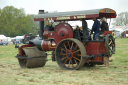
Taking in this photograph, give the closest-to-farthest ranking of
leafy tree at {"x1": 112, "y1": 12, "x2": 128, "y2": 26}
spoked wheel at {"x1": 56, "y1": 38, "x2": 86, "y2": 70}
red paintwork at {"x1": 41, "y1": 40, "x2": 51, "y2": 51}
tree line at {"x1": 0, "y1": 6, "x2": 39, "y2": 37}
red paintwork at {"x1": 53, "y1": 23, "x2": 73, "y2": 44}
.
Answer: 1. spoked wheel at {"x1": 56, "y1": 38, "x2": 86, "y2": 70}
2. red paintwork at {"x1": 53, "y1": 23, "x2": 73, "y2": 44}
3. red paintwork at {"x1": 41, "y1": 40, "x2": 51, "y2": 51}
4. tree line at {"x1": 0, "y1": 6, "x2": 39, "y2": 37}
5. leafy tree at {"x1": 112, "y1": 12, "x2": 128, "y2": 26}

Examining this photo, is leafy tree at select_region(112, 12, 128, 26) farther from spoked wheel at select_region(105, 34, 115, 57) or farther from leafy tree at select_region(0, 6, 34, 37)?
spoked wheel at select_region(105, 34, 115, 57)

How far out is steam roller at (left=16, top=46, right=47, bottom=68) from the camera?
9094 millimetres

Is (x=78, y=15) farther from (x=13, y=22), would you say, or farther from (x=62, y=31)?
(x=13, y=22)

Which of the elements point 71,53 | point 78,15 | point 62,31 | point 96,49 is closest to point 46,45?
point 62,31

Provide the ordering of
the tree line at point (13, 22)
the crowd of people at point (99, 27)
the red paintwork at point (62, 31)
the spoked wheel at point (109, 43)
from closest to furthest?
1. the spoked wheel at point (109, 43)
2. the red paintwork at point (62, 31)
3. the crowd of people at point (99, 27)
4. the tree line at point (13, 22)

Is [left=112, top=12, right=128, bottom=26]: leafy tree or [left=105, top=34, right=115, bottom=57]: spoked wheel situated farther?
[left=112, top=12, right=128, bottom=26]: leafy tree

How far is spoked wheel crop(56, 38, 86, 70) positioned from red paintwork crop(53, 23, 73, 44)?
25 centimetres

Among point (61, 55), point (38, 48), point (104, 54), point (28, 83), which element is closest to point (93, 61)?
point (104, 54)

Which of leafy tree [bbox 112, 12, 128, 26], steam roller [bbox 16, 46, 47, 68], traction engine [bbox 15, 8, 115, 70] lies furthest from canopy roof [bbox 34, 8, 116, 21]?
leafy tree [bbox 112, 12, 128, 26]

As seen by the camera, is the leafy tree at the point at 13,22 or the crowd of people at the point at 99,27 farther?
the leafy tree at the point at 13,22

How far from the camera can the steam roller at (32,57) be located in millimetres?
9094

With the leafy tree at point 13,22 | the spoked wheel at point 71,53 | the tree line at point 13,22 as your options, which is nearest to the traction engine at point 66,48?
the spoked wheel at point 71,53

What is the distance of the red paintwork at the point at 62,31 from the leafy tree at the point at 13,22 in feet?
182

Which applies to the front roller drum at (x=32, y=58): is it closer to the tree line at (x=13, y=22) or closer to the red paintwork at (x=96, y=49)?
the red paintwork at (x=96, y=49)
